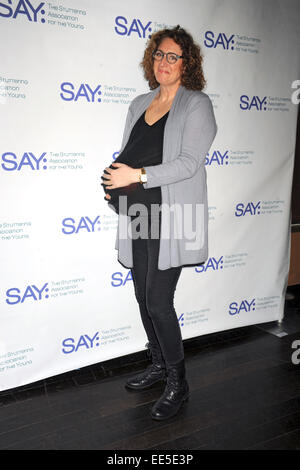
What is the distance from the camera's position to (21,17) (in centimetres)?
173

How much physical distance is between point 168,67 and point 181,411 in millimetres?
1546

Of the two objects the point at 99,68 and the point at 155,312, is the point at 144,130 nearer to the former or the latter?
the point at 99,68

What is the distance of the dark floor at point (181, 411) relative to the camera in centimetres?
164

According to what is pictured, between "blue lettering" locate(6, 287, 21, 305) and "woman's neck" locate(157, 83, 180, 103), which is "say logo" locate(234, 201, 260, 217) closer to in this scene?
"woman's neck" locate(157, 83, 180, 103)

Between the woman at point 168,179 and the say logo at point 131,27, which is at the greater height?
the say logo at point 131,27

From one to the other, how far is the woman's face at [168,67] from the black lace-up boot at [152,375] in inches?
50.5

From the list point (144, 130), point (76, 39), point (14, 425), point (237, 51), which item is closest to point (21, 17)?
point (76, 39)

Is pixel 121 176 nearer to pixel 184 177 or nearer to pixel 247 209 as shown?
pixel 184 177

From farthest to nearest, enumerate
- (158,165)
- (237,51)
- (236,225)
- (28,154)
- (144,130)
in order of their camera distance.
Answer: (236,225), (237,51), (28,154), (144,130), (158,165)

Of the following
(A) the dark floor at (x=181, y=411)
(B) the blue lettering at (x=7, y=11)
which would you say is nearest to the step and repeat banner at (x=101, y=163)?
(B) the blue lettering at (x=7, y=11)

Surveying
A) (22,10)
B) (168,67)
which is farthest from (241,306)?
(22,10)

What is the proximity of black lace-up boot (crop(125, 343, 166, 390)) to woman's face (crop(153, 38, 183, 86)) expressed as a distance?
50.5 inches

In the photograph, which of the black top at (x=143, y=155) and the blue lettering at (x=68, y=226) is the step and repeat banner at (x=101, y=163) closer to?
the blue lettering at (x=68, y=226)

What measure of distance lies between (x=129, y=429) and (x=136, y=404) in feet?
0.61
